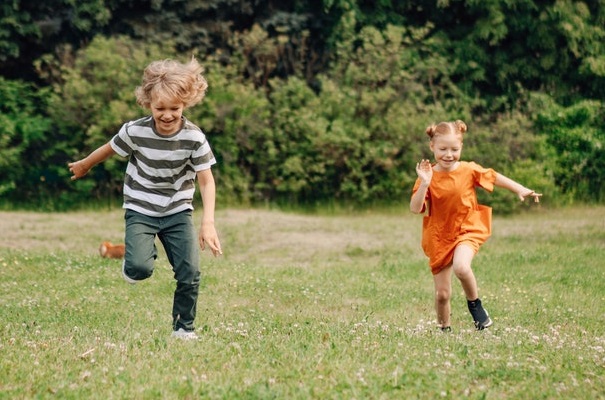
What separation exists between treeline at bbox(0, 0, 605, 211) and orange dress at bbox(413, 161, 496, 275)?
1096cm

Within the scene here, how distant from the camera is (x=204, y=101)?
59.8ft

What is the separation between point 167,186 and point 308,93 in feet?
42.7

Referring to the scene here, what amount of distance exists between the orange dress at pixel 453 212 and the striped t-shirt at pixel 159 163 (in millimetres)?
1876

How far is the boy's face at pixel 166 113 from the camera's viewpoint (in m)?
6.09

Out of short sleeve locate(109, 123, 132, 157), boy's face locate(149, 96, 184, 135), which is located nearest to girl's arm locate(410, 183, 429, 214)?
boy's face locate(149, 96, 184, 135)

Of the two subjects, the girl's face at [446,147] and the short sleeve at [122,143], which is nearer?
the short sleeve at [122,143]

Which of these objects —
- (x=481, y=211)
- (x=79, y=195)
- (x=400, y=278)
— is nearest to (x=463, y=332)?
(x=481, y=211)

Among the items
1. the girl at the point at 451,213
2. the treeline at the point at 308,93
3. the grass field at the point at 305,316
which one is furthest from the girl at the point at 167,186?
the treeline at the point at 308,93

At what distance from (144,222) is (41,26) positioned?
1481cm

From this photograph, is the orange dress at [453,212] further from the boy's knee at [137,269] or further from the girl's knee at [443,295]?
the boy's knee at [137,269]

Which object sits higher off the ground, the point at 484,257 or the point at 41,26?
the point at 41,26

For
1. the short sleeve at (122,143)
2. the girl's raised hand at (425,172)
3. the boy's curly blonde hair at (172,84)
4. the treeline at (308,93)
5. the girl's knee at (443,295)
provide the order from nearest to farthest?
the boy's curly blonde hair at (172,84) → the short sleeve at (122,143) → the girl's raised hand at (425,172) → the girl's knee at (443,295) → the treeline at (308,93)

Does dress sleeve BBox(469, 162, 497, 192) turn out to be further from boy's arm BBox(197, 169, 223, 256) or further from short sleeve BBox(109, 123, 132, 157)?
short sleeve BBox(109, 123, 132, 157)

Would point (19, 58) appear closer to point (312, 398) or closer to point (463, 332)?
point (463, 332)
